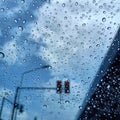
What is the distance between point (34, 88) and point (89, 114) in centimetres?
942

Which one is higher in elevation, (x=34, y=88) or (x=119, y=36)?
(x=119, y=36)

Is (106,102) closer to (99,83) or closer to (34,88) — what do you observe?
(99,83)

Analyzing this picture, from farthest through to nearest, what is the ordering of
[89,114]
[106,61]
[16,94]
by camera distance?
[89,114], [16,94], [106,61]

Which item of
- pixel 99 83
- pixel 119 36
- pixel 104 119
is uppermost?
pixel 119 36

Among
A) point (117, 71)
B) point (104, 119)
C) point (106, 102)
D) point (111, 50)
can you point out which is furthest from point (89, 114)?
point (111, 50)

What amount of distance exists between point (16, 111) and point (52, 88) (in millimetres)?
6589

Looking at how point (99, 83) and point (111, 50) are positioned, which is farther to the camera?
point (99, 83)

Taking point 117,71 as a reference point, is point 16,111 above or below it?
below

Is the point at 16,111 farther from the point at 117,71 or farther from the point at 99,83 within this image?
the point at 117,71

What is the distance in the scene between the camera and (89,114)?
21547 millimetres

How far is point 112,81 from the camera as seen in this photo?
14133mm

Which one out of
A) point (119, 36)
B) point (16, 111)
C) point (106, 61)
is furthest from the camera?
point (16, 111)

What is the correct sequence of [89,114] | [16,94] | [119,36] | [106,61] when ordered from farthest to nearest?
[89,114], [16,94], [106,61], [119,36]

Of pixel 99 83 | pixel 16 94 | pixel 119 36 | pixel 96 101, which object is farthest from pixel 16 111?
pixel 119 36
